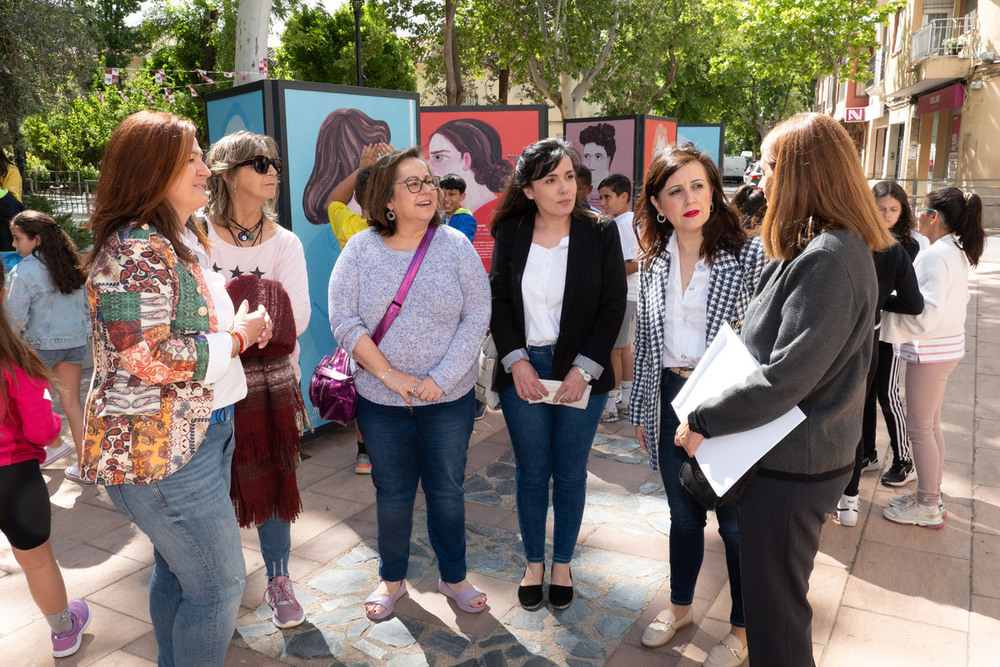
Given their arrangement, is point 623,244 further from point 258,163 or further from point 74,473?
point 74,473

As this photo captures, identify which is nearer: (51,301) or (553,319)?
(553,319)

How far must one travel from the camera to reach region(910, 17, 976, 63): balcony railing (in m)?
21.5

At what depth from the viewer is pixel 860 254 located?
6.44ft

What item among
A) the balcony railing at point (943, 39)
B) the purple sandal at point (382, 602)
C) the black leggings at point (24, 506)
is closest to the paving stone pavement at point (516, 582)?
the purple sandal at point (382, 602)

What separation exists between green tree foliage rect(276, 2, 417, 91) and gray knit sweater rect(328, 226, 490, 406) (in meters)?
21.3

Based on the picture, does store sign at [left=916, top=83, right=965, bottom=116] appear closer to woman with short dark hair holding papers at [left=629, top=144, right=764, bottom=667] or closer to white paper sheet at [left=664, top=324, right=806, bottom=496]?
woman with short dark hair holding papers at [left=629, top=144, right=764, bottom=667]

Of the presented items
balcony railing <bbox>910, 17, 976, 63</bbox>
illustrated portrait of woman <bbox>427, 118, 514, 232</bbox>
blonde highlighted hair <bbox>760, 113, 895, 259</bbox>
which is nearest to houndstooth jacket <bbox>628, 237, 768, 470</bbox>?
blonde highlighted hair <bbox>760, 113, 895, 259</bbox>

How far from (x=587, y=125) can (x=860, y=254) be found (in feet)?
27.1

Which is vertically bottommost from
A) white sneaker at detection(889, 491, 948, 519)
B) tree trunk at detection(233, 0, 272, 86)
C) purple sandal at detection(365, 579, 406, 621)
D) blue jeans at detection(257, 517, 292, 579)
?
purple sandal at detection(365, 579, 406, 621)

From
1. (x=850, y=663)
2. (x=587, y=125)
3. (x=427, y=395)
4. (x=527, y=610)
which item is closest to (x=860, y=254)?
(x=427, y=395)

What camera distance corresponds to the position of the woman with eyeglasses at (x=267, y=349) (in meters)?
2.76

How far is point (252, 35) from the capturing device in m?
8.99

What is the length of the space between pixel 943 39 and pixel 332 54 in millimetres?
19446

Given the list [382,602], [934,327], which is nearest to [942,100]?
[934,327]
